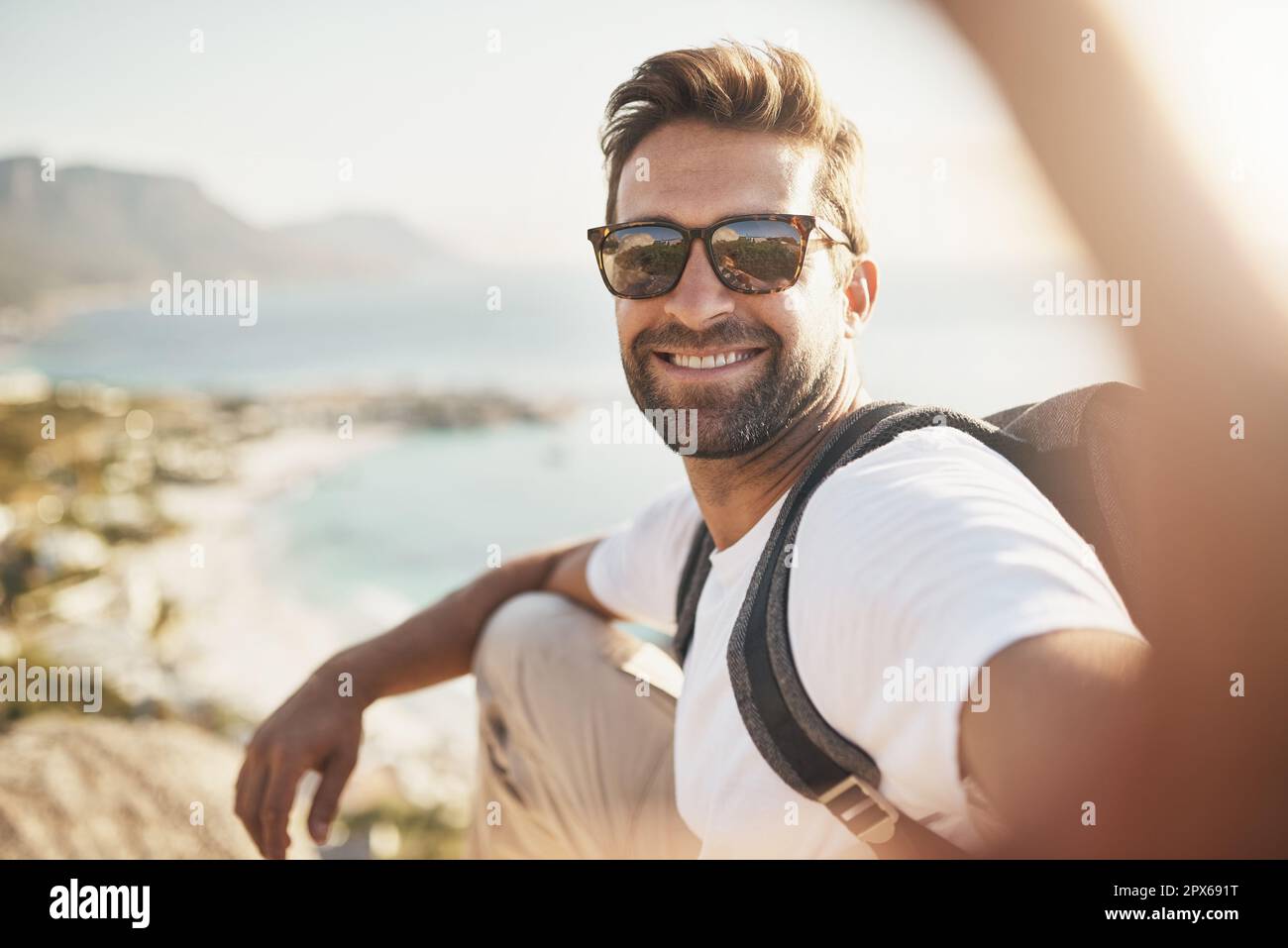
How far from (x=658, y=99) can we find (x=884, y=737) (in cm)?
131

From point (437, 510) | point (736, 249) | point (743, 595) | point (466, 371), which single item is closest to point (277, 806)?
point (743, 595)

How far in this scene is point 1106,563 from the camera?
1.32m

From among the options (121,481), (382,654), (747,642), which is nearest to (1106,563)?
(747,642)

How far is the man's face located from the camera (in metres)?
1.79

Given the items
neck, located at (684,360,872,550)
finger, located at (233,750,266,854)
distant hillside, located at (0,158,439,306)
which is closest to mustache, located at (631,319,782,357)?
neck, located at (684,360,872,550)

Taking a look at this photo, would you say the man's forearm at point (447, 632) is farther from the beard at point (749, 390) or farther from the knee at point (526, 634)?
the beard at point (749, 390)

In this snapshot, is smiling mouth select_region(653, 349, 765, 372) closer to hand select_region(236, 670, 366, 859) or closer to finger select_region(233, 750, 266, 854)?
hand select_region(236, 670, 366, 859)

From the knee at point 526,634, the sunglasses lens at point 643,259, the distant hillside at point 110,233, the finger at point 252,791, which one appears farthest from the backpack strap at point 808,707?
the distant hillside at point 110,233

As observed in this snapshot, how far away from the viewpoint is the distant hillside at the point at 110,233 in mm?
24703

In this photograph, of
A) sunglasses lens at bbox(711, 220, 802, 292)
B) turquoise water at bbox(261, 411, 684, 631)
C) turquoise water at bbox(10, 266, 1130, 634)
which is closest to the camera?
sunglasses lens at bbox(711, 220, 802, 292)

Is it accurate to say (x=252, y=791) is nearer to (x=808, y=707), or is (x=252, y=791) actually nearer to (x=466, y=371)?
(x=808, y=707)

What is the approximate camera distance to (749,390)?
1.79 meters

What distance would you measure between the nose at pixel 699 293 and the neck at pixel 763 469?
25 cm

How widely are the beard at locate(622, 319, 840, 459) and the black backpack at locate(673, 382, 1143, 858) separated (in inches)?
10.8
